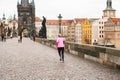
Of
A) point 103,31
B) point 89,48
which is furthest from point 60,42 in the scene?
point 103,31

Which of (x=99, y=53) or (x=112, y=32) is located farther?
(x=112, y=32)

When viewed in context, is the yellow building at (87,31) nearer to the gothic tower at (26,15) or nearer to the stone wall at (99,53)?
the gothic tower at (26,15)

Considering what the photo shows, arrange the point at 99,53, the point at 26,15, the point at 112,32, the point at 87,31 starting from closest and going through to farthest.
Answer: the point at 99,53
the point at 112,32
the point at 87,31
the point at 26,15

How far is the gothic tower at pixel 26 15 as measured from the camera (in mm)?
181125

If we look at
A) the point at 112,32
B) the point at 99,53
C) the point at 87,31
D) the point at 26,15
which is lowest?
the point at 99,53

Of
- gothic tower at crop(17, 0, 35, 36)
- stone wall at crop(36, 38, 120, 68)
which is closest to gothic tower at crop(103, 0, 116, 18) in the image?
gothic tower at crop(17, 0, 35, 36)

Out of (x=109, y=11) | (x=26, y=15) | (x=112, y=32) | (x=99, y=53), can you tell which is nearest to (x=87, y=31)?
(x=109, y=11)

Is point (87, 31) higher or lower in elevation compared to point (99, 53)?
higher

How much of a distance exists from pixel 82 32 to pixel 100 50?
16808cm

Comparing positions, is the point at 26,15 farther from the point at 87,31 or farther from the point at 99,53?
the point at 99,53

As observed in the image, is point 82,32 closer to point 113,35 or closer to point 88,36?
point 88,36

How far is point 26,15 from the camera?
602ft

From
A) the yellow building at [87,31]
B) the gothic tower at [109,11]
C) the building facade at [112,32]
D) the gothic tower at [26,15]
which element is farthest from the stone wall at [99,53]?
the gothic tower at [109,11]

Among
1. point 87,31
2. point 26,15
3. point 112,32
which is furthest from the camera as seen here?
point 26,15
